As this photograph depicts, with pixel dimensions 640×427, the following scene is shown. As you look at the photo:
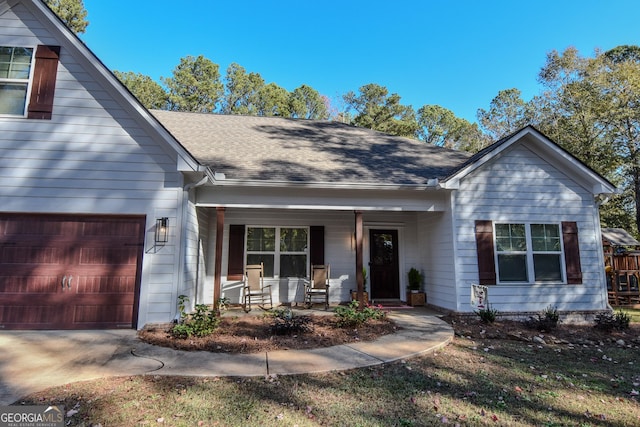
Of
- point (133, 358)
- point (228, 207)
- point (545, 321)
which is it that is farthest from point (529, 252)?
point (133, 358)

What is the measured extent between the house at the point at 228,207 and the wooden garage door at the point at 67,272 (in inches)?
0.9

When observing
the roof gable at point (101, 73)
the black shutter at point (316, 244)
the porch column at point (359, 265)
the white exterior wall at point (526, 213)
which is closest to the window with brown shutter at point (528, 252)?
the white exterior wall at point (526, 213)

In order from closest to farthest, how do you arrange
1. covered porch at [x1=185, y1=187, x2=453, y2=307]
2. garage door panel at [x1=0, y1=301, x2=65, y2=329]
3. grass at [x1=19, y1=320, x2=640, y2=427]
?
grass at [x1=19, y1=320, x2=640, y2=427] < garage door panel at [x1=0, y1=301, x2=65, y2=329] < covered porch at [x1=185, y1=187, x2=453, y2=307]

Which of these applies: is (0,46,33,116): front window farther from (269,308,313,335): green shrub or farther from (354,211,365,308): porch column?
(354,211,365,308): porch column

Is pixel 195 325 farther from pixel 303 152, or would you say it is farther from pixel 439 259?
pixel 439 259

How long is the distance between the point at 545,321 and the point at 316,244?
505 cm

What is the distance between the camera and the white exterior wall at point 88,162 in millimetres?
5609

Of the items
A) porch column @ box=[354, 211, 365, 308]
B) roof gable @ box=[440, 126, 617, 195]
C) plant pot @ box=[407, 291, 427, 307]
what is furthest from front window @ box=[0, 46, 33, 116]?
plant pot @ box=[407, 291, 427, 307]

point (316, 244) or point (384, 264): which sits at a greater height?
point (316, 244)

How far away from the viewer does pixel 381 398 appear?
3.17m

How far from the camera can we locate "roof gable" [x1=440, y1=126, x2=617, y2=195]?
696cm

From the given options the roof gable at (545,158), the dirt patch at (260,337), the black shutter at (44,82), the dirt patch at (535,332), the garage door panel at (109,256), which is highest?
the black shutter at (44,82)

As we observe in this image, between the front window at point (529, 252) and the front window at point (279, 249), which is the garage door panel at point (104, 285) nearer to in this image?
the front window at point (279, 249)

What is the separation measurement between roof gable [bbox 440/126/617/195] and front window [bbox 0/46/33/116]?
7.96 m
